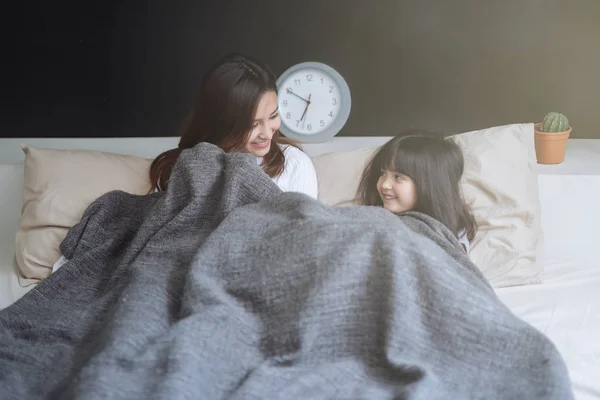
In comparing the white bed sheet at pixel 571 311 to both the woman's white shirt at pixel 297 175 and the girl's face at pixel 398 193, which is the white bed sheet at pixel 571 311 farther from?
the woman's white shirt at pixel 297 175

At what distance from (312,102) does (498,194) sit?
0.58 meters

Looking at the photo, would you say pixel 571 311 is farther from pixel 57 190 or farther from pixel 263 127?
pixel 57 190

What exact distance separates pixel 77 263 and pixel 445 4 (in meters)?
1.25

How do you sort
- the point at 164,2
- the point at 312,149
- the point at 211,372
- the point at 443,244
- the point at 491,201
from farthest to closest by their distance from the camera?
1. the point at 164,2
2. the point at 312,149
3. the point at 491,201
4. the point at 443,244
5. the point at 211,372

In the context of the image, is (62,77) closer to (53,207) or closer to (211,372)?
(53,207)

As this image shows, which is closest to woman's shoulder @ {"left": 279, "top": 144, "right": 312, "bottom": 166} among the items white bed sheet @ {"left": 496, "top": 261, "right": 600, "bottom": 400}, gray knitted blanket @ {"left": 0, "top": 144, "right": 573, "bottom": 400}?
gray knitted blanket @ {"left": 0, "top": 144, "right": 573, "bottom": 400}

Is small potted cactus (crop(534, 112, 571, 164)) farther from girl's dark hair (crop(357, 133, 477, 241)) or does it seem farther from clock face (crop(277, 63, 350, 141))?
clock face (crop(277, 63, 350, 141))

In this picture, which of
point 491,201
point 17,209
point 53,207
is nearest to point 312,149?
point 491,201

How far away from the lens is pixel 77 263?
5.30 feet

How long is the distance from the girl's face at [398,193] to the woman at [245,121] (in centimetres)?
20

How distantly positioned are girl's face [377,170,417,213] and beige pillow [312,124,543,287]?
0.10 metres

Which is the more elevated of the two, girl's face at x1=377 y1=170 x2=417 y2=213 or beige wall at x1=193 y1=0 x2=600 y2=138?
beige wall at x1=193 y1=0 x2=600 y2=138

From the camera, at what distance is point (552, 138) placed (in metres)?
1.96

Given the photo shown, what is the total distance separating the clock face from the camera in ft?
6.54
